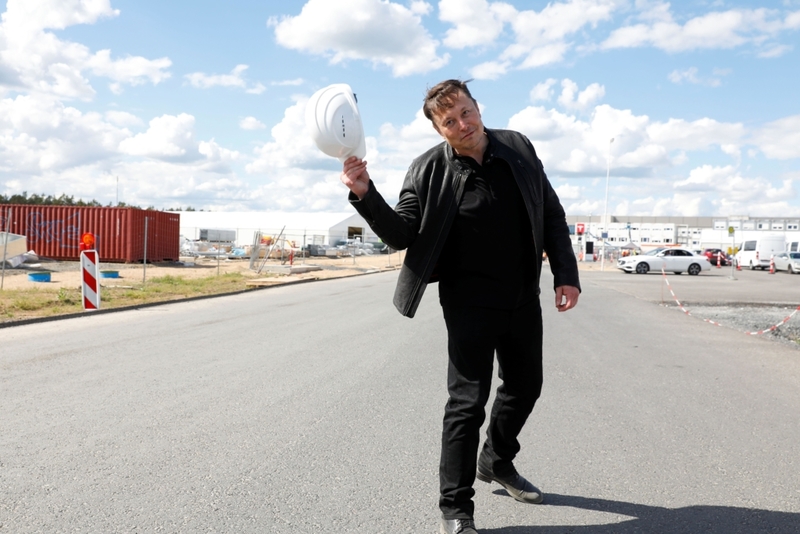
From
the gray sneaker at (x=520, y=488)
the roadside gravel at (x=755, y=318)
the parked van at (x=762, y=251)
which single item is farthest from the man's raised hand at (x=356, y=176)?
the parked van at (x=762, y=251)

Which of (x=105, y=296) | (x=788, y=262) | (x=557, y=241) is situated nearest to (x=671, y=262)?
(x=788, y=262)

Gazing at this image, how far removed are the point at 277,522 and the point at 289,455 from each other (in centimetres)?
101

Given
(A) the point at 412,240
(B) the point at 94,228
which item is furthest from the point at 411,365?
(B) the point at 94,228

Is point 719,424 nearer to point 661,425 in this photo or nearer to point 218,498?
point 661,425

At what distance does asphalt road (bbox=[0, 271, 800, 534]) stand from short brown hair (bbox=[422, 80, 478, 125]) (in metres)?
1.86

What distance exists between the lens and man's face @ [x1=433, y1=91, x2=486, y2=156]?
2.99 m

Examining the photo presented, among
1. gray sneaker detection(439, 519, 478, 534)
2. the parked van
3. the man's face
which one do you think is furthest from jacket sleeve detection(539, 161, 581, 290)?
the parked van

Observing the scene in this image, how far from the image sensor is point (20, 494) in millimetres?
3424

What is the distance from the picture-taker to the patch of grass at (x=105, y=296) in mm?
12398

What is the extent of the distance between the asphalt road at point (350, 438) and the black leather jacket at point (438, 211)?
3.76ft

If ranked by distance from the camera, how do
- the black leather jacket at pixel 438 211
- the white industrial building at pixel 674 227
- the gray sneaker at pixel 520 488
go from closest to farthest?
the black leather jacket at pixel 438 211 < the gray sneaker at pixel 520 488 < the white industrial building at pixel 674 227

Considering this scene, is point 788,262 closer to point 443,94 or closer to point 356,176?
point 443,94

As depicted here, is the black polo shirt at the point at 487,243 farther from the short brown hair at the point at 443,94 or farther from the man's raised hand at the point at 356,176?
the man's raised hand at the point at 356,176

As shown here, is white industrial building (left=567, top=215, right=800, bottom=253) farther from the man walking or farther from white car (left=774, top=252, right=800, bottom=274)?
the man walking
